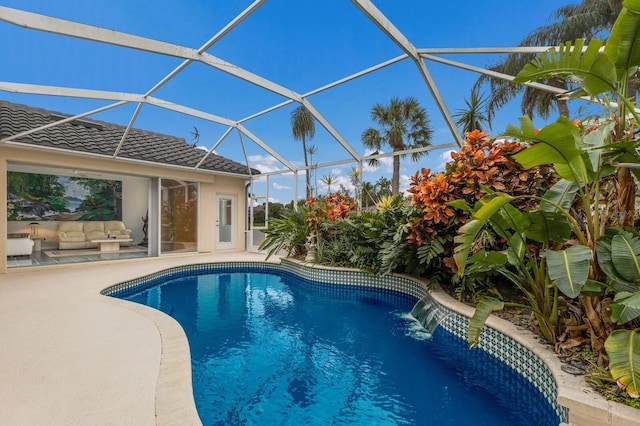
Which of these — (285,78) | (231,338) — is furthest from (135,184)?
(231,338)

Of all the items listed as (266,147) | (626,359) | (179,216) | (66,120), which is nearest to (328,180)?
(266,147)

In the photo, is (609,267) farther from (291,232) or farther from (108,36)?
(291,232)

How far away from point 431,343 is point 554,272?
2.57 m

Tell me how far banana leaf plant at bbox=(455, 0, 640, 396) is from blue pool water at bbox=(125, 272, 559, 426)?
105 centimetres

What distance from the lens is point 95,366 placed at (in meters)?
3.21

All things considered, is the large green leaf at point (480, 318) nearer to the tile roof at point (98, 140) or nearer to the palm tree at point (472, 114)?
the palm tree at point (472, 114)

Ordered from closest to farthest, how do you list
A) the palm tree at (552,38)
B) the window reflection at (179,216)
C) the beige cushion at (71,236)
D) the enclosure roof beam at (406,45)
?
the enclosure roof beam at (406,45) < the window reflection at (179,216) < the palm tree at (552,38) < the beige cushion at (71,236)

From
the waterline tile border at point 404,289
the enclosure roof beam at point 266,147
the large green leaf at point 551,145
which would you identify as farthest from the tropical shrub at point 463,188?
the enclosure roof beam at point 266,147

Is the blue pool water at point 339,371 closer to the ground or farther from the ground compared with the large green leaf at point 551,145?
closer to the ground

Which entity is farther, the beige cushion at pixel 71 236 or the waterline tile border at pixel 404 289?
the beige cushion at pixel 71 236

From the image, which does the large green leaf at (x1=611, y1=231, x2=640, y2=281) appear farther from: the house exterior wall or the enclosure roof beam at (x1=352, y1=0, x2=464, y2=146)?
the house exterior wall

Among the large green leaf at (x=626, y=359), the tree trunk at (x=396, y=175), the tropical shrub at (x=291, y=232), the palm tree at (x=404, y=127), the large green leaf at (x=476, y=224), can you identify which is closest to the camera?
the large green leaf at (x=626, y=359)

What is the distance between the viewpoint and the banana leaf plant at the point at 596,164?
2.51 m

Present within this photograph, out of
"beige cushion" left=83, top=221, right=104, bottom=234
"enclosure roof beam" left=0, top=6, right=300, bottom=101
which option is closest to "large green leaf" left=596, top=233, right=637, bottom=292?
"enclosure roof beam" left=0, top=6, right=300, bottom=101
